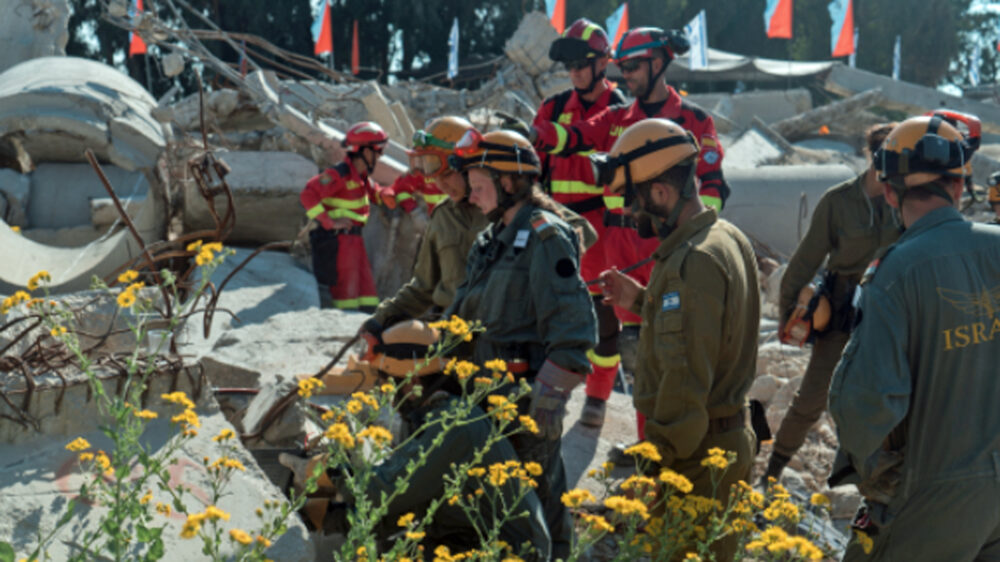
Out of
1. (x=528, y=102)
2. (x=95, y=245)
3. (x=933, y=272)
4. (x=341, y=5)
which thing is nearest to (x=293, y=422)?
(x=933, y=272)

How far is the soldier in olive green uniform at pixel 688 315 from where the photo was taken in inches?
110

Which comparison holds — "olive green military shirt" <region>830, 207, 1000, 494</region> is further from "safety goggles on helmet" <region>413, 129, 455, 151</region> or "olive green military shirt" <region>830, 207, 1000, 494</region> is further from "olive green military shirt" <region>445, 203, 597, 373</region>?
"safety goggles on helmet" <region>413, 129, 455, 151</region>

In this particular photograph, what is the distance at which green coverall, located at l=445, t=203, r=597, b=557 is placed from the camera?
10.8 ft

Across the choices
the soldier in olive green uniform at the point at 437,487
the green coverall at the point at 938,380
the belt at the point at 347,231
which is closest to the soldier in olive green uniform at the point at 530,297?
the soldier in olive green uniform at the point at 437,487

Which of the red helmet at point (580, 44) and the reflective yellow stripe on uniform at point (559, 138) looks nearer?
the reflective yellow stripe on uniform at point (559, 138)

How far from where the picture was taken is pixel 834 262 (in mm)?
4375

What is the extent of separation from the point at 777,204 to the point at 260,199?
18.4ft

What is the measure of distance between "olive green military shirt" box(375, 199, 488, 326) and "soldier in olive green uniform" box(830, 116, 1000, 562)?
2.27m

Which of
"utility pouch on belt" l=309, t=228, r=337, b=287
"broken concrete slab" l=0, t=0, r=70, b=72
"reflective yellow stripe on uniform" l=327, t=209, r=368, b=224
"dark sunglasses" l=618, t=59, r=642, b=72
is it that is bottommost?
"utility pouch on belt" l=309, t=228, r=337, b=287

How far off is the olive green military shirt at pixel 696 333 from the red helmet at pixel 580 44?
273 centimetres

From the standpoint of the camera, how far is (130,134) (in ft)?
29.3

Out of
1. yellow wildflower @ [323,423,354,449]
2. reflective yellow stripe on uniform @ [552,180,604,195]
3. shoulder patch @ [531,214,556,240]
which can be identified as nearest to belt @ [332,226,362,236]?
reflective yellow stripe on uniform @ [552,180,604,195]

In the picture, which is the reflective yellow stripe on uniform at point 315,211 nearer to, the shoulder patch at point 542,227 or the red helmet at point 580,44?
the red helmet at point 580,44

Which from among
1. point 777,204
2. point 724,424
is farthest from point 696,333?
point 777,204
